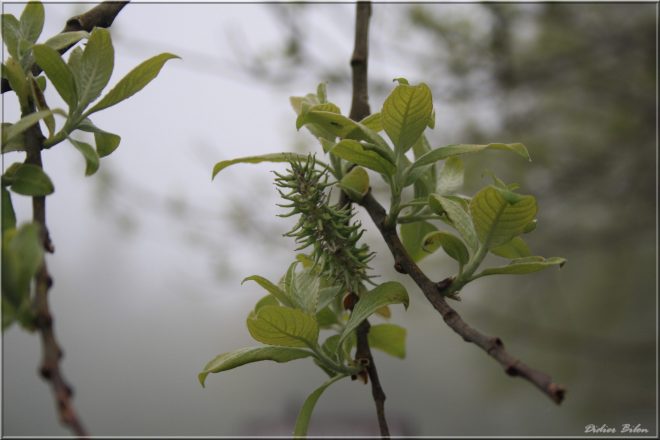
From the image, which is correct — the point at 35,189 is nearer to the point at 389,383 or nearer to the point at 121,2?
the point at 121,2

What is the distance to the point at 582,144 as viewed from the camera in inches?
65.9

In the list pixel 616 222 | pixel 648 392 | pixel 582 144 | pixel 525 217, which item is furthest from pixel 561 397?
pixel 648 392

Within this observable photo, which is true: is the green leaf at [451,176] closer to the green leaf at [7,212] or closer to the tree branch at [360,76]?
the tree branch at [360,76]

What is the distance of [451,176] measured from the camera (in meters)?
0.34

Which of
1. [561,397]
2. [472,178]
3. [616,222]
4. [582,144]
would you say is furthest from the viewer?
[616,222]

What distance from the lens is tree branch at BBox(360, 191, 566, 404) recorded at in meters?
0.17

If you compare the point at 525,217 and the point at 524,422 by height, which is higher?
the point at 525,217

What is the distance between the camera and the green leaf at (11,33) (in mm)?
248

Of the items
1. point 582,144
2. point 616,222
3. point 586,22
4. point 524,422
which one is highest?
point 586,22

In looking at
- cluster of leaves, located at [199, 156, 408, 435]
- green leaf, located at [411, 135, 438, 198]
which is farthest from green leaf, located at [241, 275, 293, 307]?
green leaf, located at [411, 135, 438, 198]

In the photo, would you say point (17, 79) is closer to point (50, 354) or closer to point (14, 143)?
point (14, 143)

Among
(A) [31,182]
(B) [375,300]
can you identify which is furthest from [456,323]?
(A) [31,182]

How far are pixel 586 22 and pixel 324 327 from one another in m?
1.40

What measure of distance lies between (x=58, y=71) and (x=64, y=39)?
2 cm
